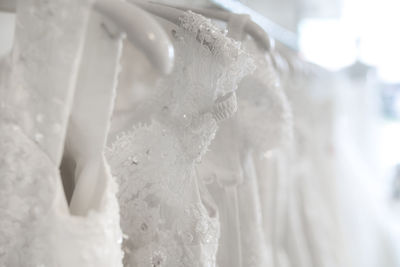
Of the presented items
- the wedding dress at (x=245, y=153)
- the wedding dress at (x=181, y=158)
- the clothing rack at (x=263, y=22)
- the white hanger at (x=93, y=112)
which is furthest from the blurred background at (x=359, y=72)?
the white hanger at (x=93, y=112)

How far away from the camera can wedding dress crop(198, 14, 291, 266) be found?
0.53 metres

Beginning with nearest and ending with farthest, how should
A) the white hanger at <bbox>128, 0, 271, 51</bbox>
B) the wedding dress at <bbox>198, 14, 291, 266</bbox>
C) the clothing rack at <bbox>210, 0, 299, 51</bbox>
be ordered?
the white hanger at <bbox>128, 0, 271, 51</bbox>
the wedding dress at <bbox>198, 14, 291, 266</bbox>
the clothing rack at <bbox>210, 0, 299, 51</bbox>

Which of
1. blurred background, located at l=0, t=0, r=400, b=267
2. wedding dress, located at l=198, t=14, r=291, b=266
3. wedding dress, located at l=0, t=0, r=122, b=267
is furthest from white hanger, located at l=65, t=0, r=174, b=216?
blurred background, located at l=0, t=0, r=400, b=267

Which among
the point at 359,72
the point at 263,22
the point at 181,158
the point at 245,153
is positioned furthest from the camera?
the point at 359,72

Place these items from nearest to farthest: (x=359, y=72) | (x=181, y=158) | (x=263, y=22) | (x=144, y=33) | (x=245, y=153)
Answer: (x=144, y=33), (x=181, y=158), (x=245, y=153), (x=263, y=22), (x=359, y=72)

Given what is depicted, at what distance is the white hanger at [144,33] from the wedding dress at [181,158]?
0.13 metres

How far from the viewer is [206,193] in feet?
1.67

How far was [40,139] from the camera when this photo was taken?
335 millimetres

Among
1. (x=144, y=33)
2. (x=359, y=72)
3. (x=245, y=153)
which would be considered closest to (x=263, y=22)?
(x=245, y=153)

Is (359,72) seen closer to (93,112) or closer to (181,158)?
(181,158)

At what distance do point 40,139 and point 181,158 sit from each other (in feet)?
0.51

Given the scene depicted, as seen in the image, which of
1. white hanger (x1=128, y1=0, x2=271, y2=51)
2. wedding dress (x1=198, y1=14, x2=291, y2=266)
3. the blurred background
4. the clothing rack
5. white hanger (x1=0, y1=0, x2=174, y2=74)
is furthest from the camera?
the blurred background

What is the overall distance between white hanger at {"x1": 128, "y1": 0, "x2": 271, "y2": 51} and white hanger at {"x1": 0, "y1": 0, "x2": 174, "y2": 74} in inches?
4.2

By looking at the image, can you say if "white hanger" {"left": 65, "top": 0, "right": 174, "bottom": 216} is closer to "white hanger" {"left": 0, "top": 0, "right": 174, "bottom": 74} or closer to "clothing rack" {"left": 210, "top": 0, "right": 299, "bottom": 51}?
"white hanger" {"left": 0, "top": 0, "right": 174, "bottom": 74}
